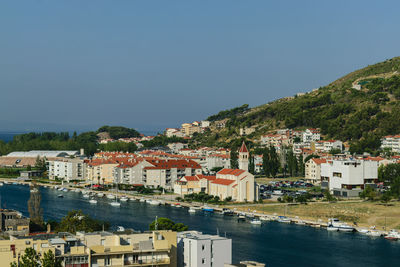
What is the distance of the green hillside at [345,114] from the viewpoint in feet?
246

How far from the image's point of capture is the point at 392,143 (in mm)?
68000

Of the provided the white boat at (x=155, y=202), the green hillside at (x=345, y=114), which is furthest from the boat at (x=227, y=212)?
the green hillside at (x=345, y=114)

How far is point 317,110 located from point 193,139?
2076 centimetres

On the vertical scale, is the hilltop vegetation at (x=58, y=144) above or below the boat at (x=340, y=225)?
above

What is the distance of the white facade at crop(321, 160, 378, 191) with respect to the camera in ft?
167

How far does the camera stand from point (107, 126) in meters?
121

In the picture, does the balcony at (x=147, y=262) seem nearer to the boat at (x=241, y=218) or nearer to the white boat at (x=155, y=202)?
the boat at (x=241, y=218)

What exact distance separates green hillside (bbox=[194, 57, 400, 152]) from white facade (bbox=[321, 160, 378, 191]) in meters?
15.1

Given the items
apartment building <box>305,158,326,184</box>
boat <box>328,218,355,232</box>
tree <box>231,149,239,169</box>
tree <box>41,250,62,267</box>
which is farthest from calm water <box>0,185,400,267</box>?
apartment building <box>305,158,326,184</box>

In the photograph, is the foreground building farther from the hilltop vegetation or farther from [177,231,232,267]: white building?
the hilltop vegetation

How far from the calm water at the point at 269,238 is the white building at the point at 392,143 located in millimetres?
29838

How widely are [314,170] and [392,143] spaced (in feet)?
41.4

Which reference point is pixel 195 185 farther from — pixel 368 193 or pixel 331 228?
pixel 331 228

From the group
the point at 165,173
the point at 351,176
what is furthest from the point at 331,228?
the point at 165,173
